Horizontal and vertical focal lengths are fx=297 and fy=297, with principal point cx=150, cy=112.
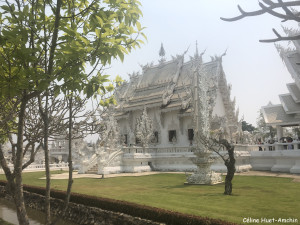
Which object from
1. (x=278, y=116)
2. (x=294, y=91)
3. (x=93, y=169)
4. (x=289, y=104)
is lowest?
(x=93, y=169)

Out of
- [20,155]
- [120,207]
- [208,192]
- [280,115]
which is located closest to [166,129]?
[280,115]

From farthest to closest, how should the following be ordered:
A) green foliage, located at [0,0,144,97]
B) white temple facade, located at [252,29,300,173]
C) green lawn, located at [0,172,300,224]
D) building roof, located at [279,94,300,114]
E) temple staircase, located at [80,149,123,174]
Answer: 1. building roof, located at [279,94,300,114]
2. temple staircase, located at [80,149,123,174]
3. white temple facade, located at [252,29,300,173]
4. green lawn, located at [0,172,300,224]
5. green foliage, located at [0,0,144,97]

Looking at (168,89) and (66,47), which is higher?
(168,89)

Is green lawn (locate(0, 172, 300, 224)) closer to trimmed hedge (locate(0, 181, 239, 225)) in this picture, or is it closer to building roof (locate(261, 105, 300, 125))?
trimmed hedge (locate(0, 181, 239, 225))

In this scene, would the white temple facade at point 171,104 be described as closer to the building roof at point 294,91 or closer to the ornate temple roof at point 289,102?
the ornate temple roof at point 289,102

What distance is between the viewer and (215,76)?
25.2 meters

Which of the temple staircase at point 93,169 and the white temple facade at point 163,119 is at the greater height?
the white temple facade at point 163,119

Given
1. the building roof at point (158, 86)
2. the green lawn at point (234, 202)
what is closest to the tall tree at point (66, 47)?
the green lawn at point (234, 202)

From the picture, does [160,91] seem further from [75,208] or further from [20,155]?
[20,155]

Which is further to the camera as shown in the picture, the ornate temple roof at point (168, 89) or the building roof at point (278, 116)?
the ornate temple roof at point (168, 89)

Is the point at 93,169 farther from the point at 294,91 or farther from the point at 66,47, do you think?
the point at 66,47

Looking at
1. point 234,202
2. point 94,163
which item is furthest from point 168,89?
point 234,202

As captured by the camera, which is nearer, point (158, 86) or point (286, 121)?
point (286, 121)

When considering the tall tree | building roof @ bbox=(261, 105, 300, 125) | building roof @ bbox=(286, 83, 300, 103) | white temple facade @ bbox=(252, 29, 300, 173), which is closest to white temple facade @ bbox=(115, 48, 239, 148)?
building roof @ bbox=(261, 105, 300, 125)
